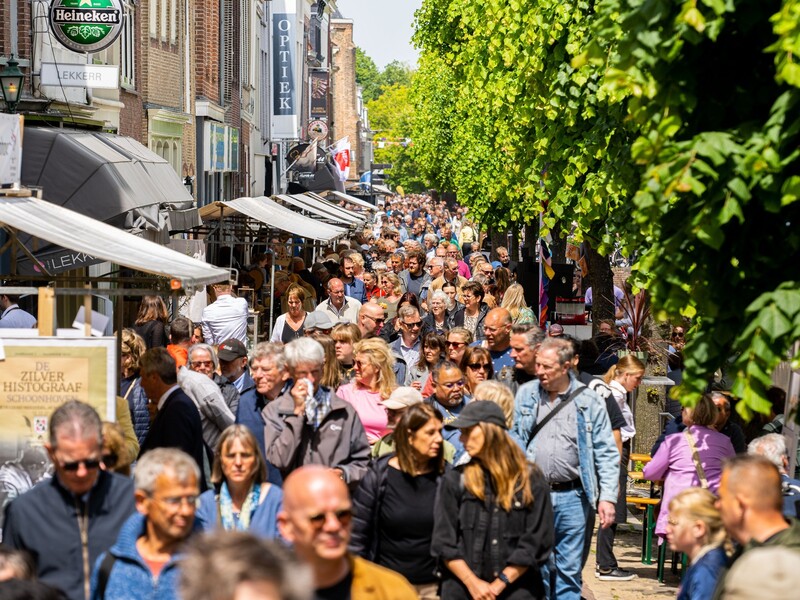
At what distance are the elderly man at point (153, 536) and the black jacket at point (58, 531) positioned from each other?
0.45m

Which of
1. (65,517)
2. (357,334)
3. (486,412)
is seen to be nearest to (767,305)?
(486,412)

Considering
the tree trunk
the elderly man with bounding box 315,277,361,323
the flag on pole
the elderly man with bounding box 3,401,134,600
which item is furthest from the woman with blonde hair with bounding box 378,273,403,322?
the flag on pole

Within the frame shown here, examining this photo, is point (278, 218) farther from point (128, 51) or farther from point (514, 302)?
point (514, 302)

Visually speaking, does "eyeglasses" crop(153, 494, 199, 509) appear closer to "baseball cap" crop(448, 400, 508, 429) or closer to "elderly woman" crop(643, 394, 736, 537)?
"baseball cap" crop(448, 400, 508, 429)

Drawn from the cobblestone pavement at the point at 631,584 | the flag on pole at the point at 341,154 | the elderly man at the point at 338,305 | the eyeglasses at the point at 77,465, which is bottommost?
the cobblestone pavement at the point at 631,584

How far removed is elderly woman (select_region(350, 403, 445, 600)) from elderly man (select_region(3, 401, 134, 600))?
1.68m

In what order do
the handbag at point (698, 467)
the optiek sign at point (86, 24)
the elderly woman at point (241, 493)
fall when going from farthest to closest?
the optiek sign at point (86, 24), the handbag at point (698, 467), the elderly woman at point (241, 493)

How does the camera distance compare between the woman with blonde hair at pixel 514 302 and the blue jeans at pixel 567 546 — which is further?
the woman with blonde hair at pixel 514 302

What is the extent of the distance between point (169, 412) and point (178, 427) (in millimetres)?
112

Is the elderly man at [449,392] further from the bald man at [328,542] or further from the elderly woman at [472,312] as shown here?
the elderly woman at [472,312]

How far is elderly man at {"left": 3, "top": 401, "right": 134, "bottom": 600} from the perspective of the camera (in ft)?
19.6

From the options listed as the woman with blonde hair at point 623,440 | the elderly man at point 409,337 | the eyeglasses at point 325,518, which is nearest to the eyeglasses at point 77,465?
the eyeglasses at point 325,518

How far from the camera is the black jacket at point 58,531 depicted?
19.6 feet

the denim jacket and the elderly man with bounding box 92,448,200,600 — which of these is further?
the denim jacket
